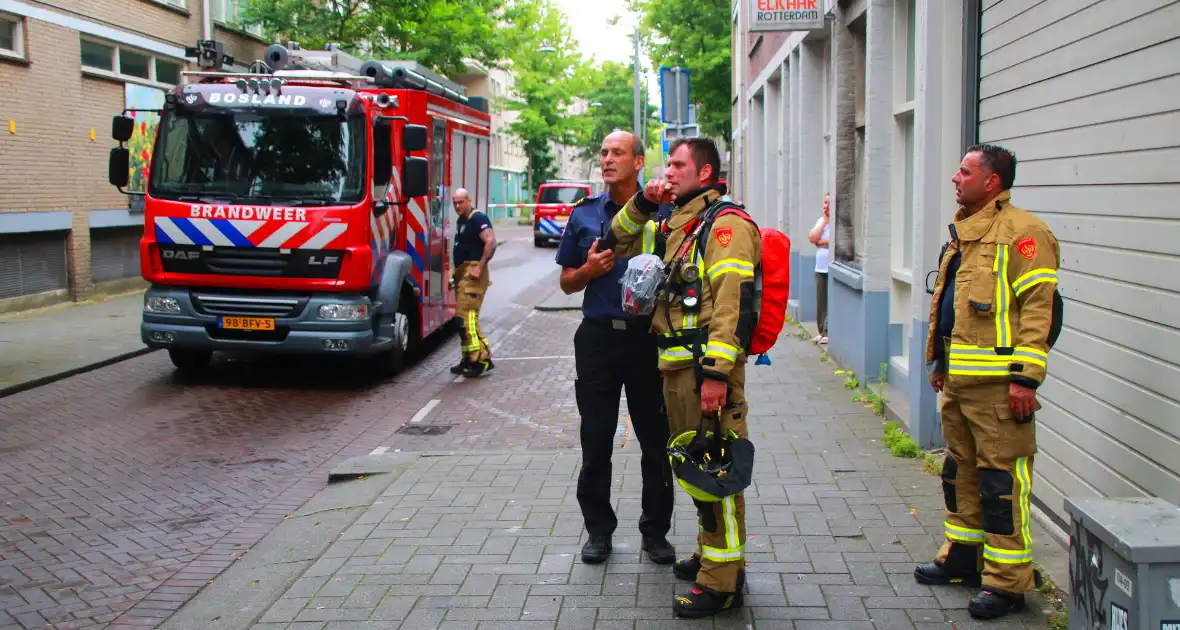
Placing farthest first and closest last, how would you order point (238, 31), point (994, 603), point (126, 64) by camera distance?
point (238, 31)
point (126, 64)
point (994, 603)

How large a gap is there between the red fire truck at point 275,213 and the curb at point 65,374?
1.15 meters

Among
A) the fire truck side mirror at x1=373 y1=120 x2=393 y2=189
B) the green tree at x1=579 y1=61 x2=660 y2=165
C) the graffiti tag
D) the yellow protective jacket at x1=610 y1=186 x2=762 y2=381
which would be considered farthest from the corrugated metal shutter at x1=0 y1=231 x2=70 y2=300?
the green tree at x1=579 y1=61 x2=660 y2=165

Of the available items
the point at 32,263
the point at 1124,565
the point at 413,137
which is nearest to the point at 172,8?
the point at 32,263

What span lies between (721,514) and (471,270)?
717 cm

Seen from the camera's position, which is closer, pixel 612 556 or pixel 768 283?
pixel 768 283

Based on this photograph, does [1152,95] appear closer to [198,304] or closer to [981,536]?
[981,536]

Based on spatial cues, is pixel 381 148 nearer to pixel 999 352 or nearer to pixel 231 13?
pixel 999 352

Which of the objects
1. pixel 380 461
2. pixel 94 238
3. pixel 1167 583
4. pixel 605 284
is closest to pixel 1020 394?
pixel 1167 583

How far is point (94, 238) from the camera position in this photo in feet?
61.6

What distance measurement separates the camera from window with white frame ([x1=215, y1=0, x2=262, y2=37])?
23.5 m

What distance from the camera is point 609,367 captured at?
5.10 m

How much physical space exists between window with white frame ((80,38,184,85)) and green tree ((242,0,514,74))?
2637mm

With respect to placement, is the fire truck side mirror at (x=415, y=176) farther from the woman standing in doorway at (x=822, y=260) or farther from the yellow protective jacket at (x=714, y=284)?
the yellow protective jacket at (x=714, y=284)

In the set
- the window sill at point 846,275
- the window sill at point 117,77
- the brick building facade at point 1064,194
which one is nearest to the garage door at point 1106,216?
the brick building facade at point 1064,194
